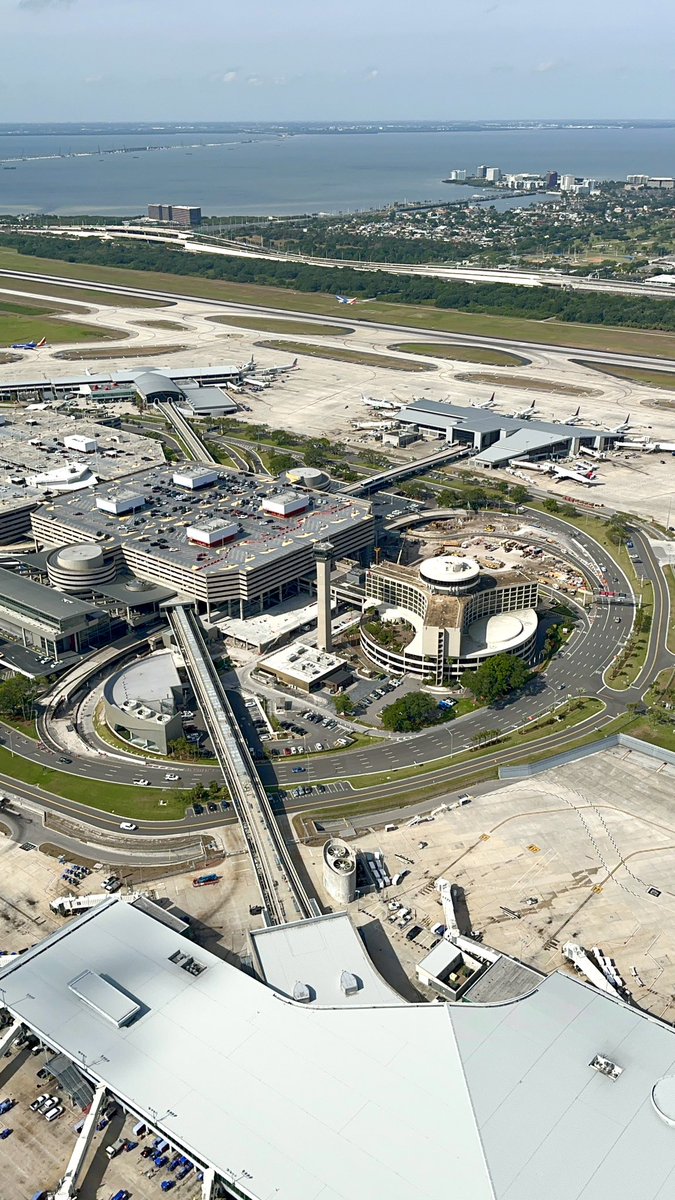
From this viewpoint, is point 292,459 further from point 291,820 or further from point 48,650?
point 291,820

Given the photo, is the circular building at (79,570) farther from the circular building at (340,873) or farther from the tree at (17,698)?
the circular building at (340,873)

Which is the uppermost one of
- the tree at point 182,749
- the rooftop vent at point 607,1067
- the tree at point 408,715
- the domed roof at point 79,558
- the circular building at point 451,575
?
the circular building at point 451,575

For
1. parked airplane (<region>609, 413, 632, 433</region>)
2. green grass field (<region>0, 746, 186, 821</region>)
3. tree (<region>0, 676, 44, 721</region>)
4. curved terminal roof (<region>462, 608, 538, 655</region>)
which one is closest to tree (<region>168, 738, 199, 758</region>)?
green grass field (<region>0, 746, 186, 821</region>)

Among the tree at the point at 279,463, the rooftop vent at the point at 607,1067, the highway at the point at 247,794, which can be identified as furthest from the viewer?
the tree at the point at 279,463

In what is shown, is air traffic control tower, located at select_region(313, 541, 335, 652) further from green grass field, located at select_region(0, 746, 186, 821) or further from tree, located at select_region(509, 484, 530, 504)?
tree, located at select_region(509, 484, 530, 504)

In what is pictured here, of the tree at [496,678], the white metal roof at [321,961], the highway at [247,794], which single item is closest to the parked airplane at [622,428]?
the tree at [496,678]

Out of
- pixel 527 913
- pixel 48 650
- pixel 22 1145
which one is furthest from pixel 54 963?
pixel 48 650
